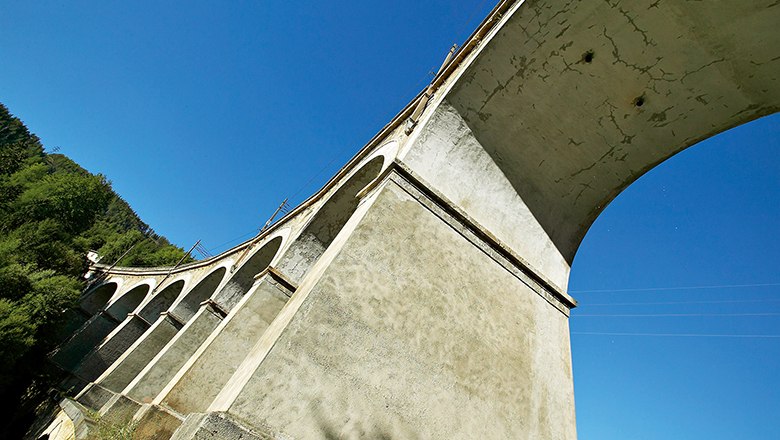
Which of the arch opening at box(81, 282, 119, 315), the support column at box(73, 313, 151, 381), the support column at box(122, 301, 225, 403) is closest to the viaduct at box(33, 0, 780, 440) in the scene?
the support column at box(122, 301, 225, 403)

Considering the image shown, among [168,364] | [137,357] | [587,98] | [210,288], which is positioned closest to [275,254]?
[168,364]

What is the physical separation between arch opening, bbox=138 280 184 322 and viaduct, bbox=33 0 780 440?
10.5 m

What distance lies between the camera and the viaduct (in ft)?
9.68

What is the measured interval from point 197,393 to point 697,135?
8.41 meters

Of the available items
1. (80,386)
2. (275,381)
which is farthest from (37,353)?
(275,381)

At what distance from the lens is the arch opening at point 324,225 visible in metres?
6.67

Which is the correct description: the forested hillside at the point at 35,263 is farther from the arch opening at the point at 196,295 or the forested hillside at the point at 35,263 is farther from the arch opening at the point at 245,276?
the arch opening at the point at 245,276

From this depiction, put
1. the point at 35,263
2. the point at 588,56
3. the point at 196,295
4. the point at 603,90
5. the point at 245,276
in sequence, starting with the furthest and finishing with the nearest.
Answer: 1. the point at 35,263
2. the point at 196,295
3. the point at 245,276
4. the point at 603,90
5. the point at 588,56

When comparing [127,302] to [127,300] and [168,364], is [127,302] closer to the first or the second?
[127,300]

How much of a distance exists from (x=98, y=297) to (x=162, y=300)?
1098 cm

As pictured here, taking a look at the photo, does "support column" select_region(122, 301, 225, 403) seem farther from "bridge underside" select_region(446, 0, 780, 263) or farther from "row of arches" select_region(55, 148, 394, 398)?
"bridge underside" select_region(446, 0, 780, 263)

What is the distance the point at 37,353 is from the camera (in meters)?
14.8

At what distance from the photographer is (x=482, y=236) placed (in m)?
4.76

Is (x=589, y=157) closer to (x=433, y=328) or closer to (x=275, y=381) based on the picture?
(x=433, y=328)
